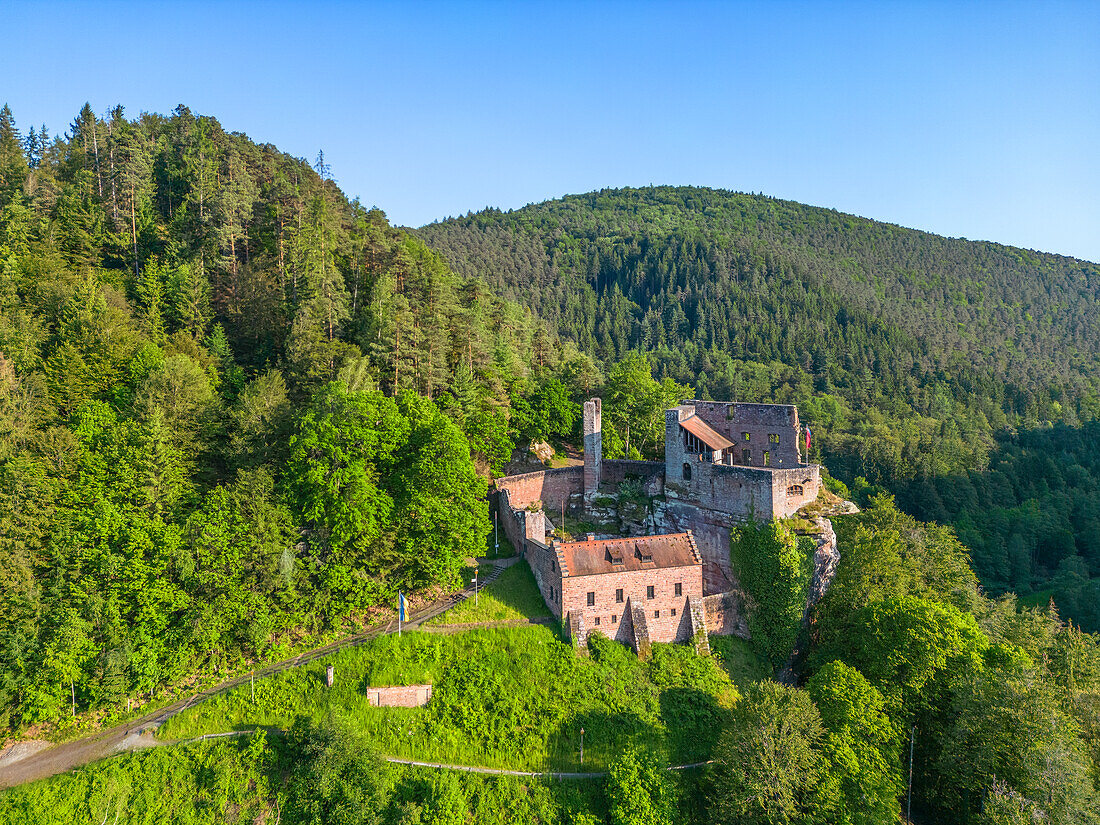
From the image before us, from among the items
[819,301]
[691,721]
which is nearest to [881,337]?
[819,301]

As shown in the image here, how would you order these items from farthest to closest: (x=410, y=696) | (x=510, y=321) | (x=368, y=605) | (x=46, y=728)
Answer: (x=510, y=321), (x=368, y=605), (x=410, y=696), (x=46, y=728)

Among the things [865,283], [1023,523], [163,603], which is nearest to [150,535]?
[163,603]

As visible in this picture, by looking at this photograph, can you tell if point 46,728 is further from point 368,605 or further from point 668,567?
point 668,567

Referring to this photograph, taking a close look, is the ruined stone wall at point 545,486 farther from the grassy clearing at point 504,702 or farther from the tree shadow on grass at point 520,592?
the grassy clearing at point 504,702

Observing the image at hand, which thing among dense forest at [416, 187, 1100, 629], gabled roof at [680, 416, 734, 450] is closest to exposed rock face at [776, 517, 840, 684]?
gabled roof at [680, 416, 734, 450]

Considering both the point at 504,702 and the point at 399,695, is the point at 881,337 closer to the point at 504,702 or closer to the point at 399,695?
the point at 504,702

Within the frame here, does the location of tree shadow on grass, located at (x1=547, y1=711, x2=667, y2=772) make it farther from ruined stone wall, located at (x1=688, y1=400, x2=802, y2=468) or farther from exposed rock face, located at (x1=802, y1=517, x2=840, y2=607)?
ruined stone wall, located at (x1=688, y1=400, x2=802, y2=468)
